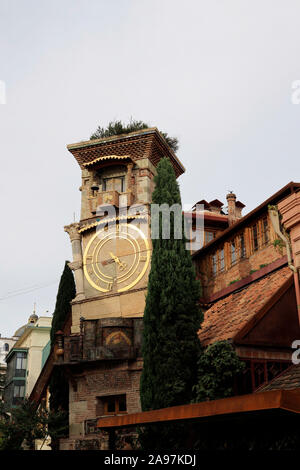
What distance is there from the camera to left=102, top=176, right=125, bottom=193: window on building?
1049 inches

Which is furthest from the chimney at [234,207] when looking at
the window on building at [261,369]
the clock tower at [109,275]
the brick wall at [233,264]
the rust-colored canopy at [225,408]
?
the rust-colored canopy at [225,408]

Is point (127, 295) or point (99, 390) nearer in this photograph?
point (99, 390)

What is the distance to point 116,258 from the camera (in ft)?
81.3

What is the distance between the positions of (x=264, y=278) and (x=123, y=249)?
28.0 ft

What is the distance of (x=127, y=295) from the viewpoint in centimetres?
2395

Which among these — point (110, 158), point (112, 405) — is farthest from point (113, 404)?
point (110, 158)

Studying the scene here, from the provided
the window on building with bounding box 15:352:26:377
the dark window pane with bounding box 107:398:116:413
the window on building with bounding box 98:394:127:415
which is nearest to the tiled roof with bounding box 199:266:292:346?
the window on building with bounding box 98:394:127:415

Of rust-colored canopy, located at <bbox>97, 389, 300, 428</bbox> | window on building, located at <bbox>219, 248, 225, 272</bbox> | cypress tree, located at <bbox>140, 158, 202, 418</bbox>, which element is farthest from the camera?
window on building, located at <bbox>219, 248, 225, 272</bbox>

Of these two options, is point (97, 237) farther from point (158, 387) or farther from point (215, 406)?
point (215, 406)

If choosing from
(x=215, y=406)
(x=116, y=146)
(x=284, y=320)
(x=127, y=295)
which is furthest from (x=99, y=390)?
(x=215, y=406)

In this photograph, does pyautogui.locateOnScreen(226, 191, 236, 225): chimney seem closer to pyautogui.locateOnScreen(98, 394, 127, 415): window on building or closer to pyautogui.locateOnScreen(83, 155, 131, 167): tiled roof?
pyautogui.locateOnScreen(83, 155, 131, 167): tiled roof

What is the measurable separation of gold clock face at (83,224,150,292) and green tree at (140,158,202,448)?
5515 millimetres
